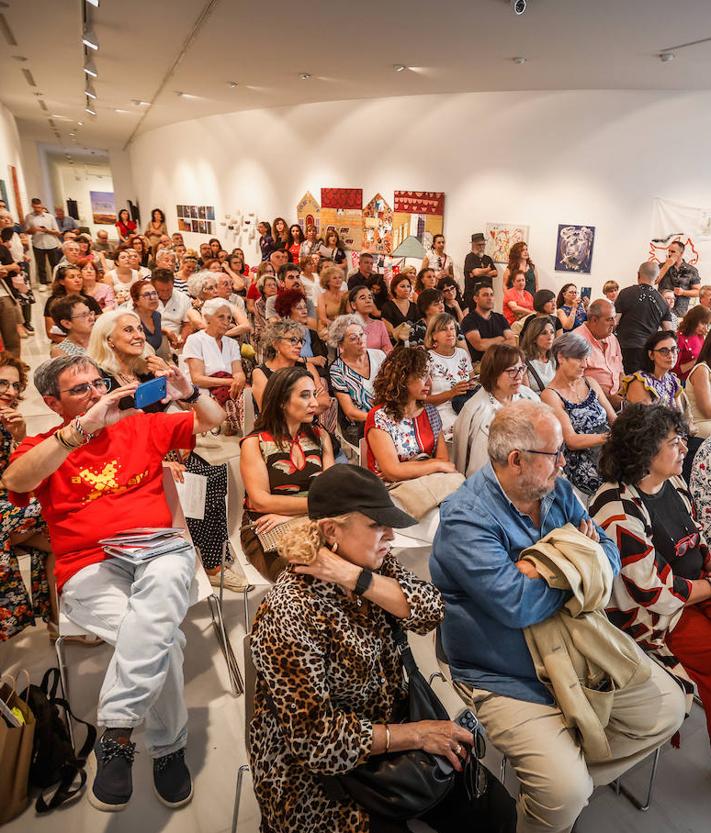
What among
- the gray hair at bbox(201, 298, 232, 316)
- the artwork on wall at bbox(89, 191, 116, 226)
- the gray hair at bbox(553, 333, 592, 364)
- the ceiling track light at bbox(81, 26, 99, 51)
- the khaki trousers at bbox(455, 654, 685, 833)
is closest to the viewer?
the khaki trousers at bbox(455, 654, 685, 833)

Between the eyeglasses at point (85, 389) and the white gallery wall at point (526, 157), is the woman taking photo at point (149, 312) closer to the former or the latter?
the eyeglasses at point (85, 389)

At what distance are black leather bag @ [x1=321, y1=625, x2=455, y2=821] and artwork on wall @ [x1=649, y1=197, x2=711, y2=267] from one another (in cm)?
770

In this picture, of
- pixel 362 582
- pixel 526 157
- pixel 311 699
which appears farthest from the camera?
pixel 526 157

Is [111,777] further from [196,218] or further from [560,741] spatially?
[196,218]

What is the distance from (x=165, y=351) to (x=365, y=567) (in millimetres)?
3887

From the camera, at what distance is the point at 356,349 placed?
157 inches

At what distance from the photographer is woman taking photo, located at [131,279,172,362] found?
15.1 feet

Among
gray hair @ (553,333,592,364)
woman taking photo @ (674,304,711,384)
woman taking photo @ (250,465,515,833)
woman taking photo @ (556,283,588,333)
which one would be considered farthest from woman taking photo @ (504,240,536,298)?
woman taking photo @ (250,465,515,833)

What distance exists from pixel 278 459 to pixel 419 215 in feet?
25.6

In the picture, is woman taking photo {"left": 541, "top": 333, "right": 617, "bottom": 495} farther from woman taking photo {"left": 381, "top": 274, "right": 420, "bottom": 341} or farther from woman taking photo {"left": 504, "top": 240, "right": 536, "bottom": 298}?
woman taking photo {"left": 504, "top": 240, "right": 536, "bottom": 298}

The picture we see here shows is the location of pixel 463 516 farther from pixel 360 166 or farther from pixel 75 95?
pixel 75 95

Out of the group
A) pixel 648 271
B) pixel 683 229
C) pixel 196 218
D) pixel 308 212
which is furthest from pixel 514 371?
pixel 196 218

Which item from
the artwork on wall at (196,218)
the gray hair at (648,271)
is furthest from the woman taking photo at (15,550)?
the artwork on wall at (196,218)

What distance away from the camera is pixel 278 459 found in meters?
2.63
